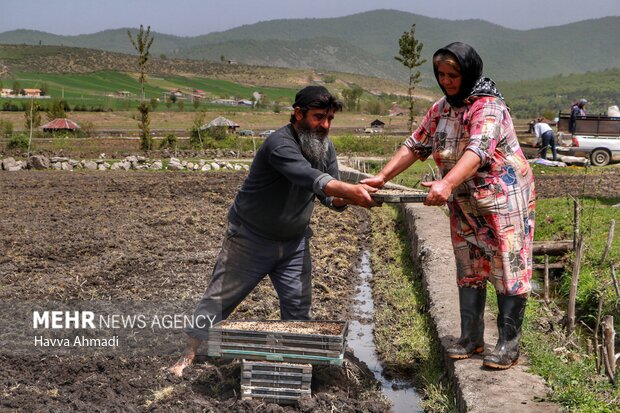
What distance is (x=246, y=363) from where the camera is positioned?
16.4ft

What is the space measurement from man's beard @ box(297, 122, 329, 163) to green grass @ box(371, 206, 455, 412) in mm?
1764

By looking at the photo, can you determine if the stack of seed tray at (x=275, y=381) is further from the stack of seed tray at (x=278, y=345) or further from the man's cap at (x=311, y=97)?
the man's cap at (x=311, y=97)

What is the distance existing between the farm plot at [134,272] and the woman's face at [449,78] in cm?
199

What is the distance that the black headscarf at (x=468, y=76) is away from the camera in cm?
489

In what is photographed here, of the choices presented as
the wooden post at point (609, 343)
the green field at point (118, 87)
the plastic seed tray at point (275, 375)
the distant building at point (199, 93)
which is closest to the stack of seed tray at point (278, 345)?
the plastic seed tray at point (275, 375)

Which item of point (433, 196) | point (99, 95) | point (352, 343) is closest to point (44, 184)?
point (352, 343)

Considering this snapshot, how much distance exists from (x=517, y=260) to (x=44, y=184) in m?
14.1

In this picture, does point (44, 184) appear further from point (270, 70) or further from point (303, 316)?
point (270, 70)

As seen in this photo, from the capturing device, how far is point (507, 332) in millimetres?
5211

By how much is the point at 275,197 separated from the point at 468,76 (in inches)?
56.2

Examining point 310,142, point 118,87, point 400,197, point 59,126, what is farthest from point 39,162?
point 118,87

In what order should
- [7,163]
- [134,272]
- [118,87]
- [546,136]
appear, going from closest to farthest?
[134,272] < [7,163] < [546,136] < [118,87]

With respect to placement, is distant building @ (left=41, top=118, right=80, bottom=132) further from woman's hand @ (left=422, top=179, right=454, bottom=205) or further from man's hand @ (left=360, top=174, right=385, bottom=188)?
woman's hand @ (left=422, top=179, right=454, bottom=205)

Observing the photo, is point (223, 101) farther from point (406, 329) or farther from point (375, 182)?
point (375, 182)
